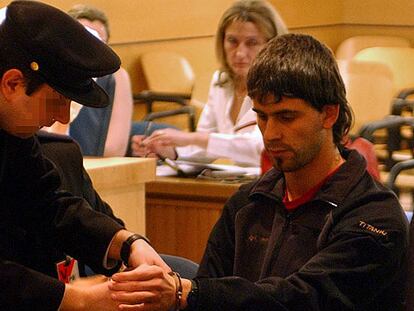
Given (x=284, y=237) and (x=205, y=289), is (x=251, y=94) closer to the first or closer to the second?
(x=284, y=237)

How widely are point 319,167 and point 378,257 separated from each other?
26 cm

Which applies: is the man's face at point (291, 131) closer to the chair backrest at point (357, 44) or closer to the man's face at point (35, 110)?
the man's face at point (35, 110)

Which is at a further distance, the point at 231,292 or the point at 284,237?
the point at 284,237

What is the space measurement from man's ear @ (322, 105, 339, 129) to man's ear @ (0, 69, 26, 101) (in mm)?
704

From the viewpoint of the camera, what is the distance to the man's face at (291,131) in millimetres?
2092

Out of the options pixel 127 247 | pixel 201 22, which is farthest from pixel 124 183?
pixel 201 22

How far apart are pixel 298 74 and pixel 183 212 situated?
206 centimetres

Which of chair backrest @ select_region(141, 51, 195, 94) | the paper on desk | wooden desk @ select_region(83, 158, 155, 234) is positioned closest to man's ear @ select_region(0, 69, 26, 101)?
wooden desk @ select_region(83, 158, 155, 234)

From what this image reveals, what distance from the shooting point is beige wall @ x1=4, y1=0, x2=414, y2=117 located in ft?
24.4

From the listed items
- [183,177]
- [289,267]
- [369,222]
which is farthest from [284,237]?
[183,177]

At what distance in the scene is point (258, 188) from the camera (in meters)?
2.21

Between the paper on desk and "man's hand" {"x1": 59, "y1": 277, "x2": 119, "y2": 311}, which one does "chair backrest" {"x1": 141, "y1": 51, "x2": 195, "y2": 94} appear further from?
"man's hand" {"x1": 59, "y1": 277, "x2": 119, "y2": 311}

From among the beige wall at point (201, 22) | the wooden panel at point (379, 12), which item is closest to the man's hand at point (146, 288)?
the beige wall at point (201, 22)

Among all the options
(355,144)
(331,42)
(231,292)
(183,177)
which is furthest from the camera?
(331,42)
